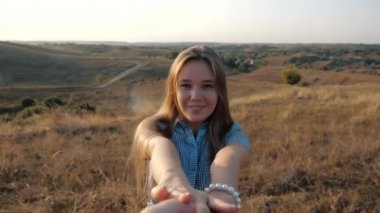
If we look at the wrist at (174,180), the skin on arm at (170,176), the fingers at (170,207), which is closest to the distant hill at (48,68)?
the skin on arm at (170,176)

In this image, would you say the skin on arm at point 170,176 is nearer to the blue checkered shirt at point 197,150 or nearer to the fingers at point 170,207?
the fingers at point 170,207

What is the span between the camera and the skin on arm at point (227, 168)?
4.26ft

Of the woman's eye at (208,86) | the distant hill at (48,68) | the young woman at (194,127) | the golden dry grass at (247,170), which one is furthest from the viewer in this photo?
the distant hill at (48,68)

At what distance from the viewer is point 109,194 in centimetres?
376

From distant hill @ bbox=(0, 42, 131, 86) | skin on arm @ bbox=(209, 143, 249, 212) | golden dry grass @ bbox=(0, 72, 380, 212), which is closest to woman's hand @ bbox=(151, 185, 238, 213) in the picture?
skin on arm @ bbox=(209, 143, 249, 212)

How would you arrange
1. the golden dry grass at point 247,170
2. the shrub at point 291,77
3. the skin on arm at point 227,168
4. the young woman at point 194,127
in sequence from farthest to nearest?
the shrub at point 291,77
the golden dry grass at point 247,170
the young woman at point 194,127
the skin on arm at point 227,168

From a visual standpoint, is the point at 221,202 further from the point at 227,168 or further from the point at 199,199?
the point at 227,168

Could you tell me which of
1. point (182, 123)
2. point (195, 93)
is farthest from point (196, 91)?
point (182, 123)

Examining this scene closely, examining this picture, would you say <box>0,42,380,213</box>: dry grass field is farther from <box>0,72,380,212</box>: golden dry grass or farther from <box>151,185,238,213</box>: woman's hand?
<box>151,185,238,213</box>: woman's hand

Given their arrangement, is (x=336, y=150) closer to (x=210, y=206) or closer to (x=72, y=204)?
(x=72, y=204)

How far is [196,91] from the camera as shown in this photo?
69.7 inches

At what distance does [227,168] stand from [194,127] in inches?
15.4

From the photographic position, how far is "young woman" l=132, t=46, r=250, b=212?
1.70 m

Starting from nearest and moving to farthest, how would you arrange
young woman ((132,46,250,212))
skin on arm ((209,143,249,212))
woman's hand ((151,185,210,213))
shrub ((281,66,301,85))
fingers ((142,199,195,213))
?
1. fingers ((142,199,195,213))
2. woman's hand ((151,185,210,213))
3. skin on arm ((209,143,249,212))
4. young woman ((132,46,250,212))
5. shrub ((281,66,301,85))
